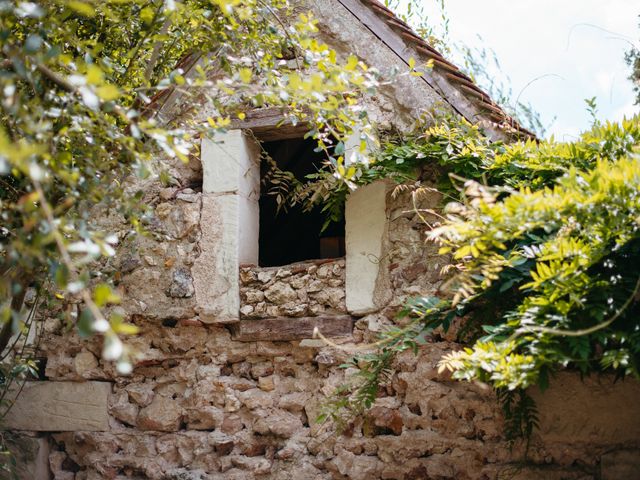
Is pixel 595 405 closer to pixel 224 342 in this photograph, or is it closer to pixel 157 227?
pixel 224 342

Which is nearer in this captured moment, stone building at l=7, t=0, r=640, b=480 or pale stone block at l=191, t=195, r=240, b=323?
stone building at l=7, t=0, r=640, b=480

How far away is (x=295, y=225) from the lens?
646 cm

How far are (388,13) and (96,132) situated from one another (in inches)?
83.4

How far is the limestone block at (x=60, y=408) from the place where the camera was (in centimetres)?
414

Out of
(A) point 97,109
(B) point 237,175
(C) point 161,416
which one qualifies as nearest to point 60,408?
(C) point 161,416

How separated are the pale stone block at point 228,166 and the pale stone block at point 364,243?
73 centimetres

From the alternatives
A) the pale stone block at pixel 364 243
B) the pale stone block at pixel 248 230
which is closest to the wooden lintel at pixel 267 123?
the pale stone block at pixel 248 230

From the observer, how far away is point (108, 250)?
2.03 m

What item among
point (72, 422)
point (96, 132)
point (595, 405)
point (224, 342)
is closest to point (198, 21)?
point (96, 132)

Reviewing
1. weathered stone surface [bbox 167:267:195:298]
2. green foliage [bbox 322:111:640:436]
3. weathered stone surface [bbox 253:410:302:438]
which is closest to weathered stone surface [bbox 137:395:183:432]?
weathered stone surface [bbox 253:410:302:438]

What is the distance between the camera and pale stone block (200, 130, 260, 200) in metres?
4.15

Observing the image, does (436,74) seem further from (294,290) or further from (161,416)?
(161,416)

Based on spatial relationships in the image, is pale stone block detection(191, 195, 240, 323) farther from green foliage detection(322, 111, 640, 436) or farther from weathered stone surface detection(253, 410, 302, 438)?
green foliage detection(322, 111, 640, 436)

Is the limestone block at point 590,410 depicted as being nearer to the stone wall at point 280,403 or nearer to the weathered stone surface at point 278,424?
the stone wall at point 280,403
